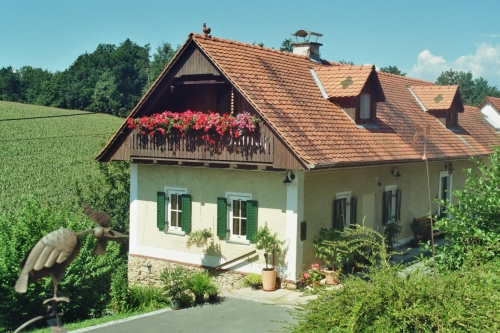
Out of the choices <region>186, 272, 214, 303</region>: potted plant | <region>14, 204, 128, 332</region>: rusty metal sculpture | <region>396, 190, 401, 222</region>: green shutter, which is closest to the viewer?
<region>14, 204, 128, 332</region>: rusty metal sculpture

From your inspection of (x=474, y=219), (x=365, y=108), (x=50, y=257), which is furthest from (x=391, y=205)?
(x=50, y=257)

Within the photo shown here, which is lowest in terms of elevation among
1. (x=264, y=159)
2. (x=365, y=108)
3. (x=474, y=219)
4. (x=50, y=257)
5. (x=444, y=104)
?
(x=474, y=219)

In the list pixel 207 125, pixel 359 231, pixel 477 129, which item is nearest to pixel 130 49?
pixel 477 129

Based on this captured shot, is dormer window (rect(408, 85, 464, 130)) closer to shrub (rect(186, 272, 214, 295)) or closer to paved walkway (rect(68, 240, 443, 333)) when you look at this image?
paved walkway (rect(68, 240, 443, 333))

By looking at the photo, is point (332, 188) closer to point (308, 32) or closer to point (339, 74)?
point (339, 74)

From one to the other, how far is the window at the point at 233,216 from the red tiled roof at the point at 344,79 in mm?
4517

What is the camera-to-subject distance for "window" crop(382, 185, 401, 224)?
18.6 metres

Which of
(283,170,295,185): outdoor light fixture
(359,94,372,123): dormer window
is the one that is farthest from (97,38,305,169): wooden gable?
(359,94,372,123): dormer window

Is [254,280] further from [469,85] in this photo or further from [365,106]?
[469,85]

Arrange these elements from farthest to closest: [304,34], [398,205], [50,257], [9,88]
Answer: [9,88] → [304,34] → [398,205] → [50,257]

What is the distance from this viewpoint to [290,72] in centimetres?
1841

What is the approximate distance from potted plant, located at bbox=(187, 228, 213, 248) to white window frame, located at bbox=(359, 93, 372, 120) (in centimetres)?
586

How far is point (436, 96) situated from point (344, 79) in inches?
281

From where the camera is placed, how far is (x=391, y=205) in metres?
19.2
